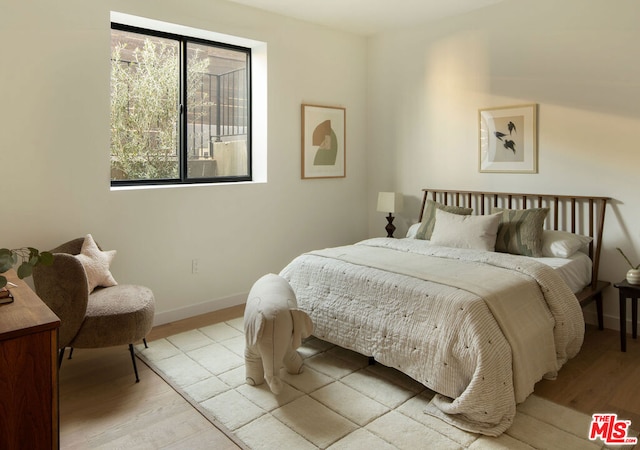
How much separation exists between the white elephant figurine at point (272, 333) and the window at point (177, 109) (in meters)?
1.73

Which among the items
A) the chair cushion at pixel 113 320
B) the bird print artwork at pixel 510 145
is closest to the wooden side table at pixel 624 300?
the bird print artwork at pixel 510 145

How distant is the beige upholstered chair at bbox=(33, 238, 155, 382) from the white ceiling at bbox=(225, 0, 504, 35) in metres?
2.65

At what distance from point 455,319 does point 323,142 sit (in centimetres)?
285

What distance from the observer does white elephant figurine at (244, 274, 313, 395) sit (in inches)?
100.0

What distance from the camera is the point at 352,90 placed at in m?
5.12

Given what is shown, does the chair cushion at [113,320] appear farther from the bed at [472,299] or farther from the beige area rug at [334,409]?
the bed at [472,299]

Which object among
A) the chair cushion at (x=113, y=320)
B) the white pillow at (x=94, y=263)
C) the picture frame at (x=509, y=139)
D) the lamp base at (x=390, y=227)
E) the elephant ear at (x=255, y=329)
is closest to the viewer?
the elephant ear at (x=255, y=329)

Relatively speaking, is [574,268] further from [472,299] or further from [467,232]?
[472,299]

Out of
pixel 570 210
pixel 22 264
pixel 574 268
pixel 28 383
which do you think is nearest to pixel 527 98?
pixel 570 210

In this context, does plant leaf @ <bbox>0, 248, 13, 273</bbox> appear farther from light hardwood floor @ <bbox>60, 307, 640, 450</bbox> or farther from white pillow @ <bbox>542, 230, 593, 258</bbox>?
white pillow @ <bbox>542, 230, 593, 258</bbox>

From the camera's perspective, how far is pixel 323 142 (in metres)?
4.87

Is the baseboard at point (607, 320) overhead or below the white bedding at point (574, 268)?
below

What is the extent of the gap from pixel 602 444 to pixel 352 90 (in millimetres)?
3939

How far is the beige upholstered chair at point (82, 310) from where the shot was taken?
2.59m
